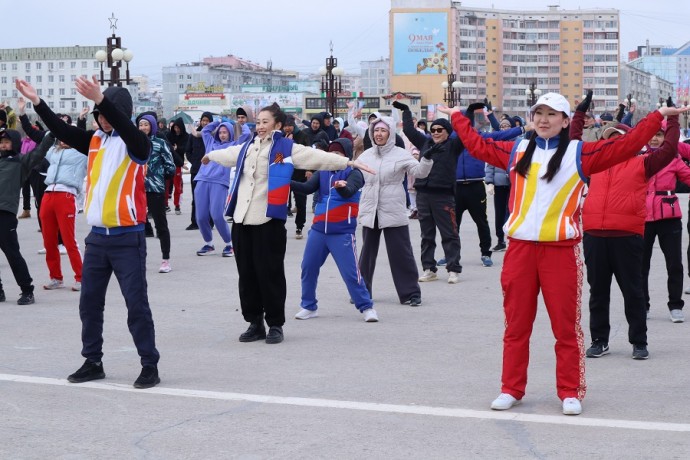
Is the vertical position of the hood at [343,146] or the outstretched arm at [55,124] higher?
the outstretched arm at [55,124]

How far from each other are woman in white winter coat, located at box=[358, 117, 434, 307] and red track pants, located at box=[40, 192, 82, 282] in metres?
3.19

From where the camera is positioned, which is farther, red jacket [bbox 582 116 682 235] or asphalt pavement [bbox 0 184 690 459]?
red jacket [bbox 582 116 682 235]

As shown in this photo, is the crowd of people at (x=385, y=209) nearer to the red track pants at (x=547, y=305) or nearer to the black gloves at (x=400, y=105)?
the red track pants at (x=547, y=305)

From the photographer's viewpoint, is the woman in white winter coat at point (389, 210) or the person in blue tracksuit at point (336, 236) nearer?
the person in blue tracksuit at point (336, 236)

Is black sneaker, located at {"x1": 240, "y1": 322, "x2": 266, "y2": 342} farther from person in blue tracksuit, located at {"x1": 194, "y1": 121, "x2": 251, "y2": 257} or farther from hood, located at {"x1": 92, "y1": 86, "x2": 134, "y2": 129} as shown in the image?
person in blue tracksuit, located at {"x1": 194, "y1": 121, "x2": 251, "y2": 257}

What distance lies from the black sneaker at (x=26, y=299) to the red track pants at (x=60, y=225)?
Answer: 0.89m

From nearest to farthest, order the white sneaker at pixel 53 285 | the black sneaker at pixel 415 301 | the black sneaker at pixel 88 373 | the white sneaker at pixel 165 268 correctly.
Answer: the black sneaker at pixel 88 373
the black sneaker at pixel 415 301
the white sneaker at pixel 53 285
the white sneaker at pixel 165 268

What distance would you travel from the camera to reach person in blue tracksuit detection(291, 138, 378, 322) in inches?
401

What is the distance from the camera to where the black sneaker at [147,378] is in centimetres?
730

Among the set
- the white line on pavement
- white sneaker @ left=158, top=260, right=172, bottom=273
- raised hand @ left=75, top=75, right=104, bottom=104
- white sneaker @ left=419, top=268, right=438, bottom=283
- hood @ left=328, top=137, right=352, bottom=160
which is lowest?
the white line on pavement

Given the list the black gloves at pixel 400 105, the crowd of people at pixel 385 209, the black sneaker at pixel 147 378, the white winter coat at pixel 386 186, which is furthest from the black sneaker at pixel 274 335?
the black gloves at pixel 400 105

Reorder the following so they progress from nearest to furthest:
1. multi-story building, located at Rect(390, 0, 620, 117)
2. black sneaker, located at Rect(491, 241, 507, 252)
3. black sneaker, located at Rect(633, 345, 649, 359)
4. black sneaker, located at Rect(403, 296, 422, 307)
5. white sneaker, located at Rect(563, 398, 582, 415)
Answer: white sneaker, located at Rect(563, 398, 582, 415), black sneaker, located at Rect(633, 345, 649, 359), black sneaker, located at Rect(403, 296, 422, 307), black sneaker, located at Rect(491, 241, 507, 252), multi-story building, located at Rect(390, 0, 620, 117)

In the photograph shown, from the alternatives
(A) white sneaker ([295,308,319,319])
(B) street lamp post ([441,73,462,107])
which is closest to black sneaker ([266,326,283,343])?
(A) white sneaker ([295,308,319,319])

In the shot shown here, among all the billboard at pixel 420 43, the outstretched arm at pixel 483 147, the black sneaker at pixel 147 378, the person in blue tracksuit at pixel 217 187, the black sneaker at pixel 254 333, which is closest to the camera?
the outstretched arm at pixel 483 147
